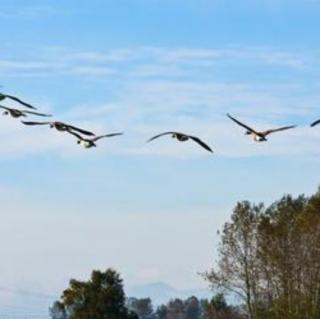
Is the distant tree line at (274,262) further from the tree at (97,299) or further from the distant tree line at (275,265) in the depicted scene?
the tree at (97,299)

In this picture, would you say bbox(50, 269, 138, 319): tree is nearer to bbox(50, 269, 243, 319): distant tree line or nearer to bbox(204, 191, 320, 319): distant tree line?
bbox(50, 269, 243, 319): distant tree line

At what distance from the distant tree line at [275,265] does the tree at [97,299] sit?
22366 mm

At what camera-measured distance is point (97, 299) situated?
90.4 metres

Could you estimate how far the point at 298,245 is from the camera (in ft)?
214

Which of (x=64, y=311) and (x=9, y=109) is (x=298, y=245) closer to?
(x=64, y=311)

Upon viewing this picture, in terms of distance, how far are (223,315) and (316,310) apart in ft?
46.8

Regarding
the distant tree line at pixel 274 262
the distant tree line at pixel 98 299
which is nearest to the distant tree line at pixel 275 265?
the distant tree line at pixel 274 262

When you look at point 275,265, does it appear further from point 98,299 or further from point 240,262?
point 98,299

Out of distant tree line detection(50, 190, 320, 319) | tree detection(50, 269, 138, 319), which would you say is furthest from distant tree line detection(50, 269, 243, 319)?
distant tree line detection(50, 190, 320, 319)

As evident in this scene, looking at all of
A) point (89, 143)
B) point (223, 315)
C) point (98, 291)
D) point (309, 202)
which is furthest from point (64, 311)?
point (89, 143)

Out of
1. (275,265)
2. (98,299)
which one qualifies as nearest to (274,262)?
(275,265)

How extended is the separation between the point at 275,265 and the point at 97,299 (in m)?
27.6

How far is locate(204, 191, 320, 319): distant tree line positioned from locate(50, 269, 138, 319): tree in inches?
881

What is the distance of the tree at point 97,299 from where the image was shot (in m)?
89.1
